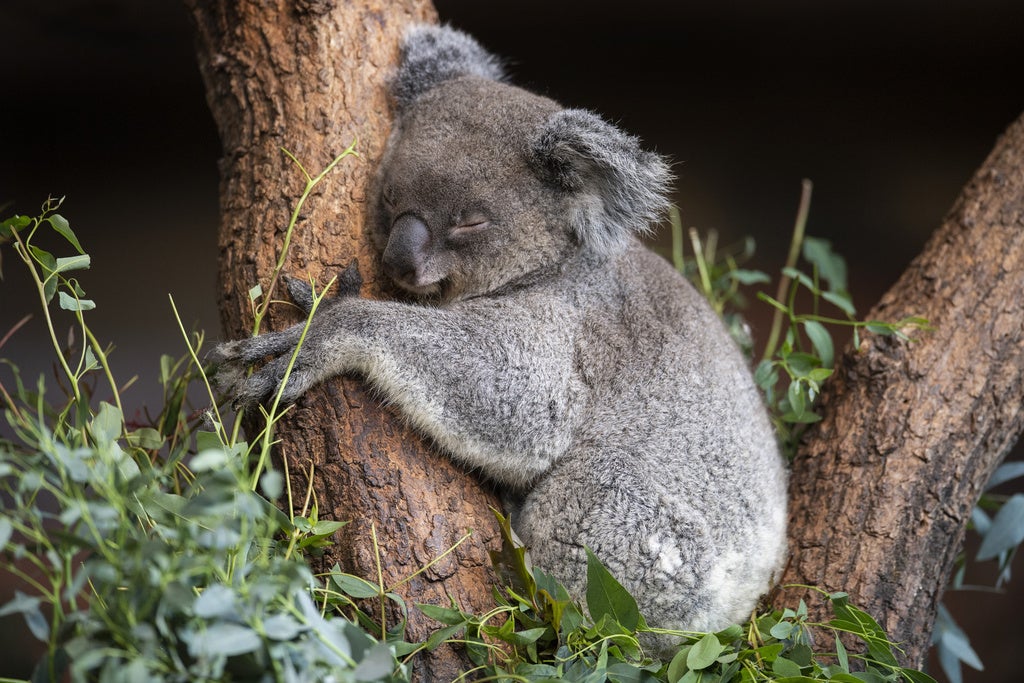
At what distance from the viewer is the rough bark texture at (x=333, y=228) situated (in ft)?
6.12

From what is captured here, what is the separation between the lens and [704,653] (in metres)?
1.82

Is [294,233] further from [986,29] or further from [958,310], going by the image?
[986,29]

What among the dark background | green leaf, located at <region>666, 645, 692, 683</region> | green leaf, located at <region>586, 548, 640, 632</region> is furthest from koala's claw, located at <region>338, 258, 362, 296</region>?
the dark background

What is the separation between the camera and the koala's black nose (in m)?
2.08

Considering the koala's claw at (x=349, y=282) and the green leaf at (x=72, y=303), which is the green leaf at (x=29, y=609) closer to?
the green leaf at (x=72, y=303)

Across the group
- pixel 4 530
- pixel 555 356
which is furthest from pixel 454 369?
pixel 4 530

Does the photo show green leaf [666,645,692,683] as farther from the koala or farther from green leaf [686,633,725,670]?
the koala

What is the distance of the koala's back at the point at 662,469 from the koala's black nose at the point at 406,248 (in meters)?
0.49

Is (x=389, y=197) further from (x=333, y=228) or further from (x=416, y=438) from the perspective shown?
(x=416, y=438)

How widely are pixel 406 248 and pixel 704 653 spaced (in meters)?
1.22

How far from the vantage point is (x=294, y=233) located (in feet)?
6.91

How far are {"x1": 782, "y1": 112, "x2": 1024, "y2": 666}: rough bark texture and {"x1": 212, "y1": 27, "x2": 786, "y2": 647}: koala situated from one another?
0.62 feet

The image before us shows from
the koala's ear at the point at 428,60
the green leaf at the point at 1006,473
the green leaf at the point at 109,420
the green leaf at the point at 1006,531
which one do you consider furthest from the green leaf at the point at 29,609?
the green leaf at the point at 1006,473

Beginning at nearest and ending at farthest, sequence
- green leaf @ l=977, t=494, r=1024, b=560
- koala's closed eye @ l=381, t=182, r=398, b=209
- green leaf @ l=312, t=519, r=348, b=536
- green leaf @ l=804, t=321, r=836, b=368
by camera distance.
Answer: green leaf @ l=312, t=519, r=348, b=536 → koala's closed eye @ l=381, t=182, r=398, b=209 → green leaf @ l=977, t=494, r=1024, b=560 → green leaf @ l=804, t=321, r=836, b=368
